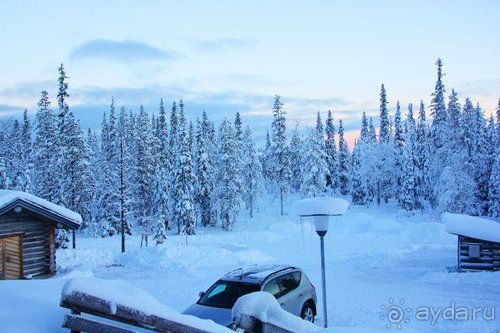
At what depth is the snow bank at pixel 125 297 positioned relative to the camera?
2537 mm

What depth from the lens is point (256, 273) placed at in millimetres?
12344

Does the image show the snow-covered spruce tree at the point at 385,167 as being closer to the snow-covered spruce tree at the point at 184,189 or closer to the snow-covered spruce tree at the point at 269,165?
the snow-covered spruce tree at the point at 269,165

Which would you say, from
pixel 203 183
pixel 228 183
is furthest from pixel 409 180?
pixel 203 183

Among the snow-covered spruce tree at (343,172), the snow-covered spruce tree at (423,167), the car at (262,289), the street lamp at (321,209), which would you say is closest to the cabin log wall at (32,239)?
the car at (262,289)

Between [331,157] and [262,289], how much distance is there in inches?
2874

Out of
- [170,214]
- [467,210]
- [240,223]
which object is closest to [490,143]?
[467,210]

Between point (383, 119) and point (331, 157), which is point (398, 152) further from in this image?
point (331, 157)

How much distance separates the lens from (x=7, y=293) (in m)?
3.30

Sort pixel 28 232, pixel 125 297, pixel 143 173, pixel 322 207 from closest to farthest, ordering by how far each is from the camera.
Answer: pixel 125 297 < pixel 322 207 < pixel 28 232 < pixel 143 173

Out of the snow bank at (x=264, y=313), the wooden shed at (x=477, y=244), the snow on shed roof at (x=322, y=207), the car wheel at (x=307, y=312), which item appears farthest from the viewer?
the wooden shed at (x=477, y=244)

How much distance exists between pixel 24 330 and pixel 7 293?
78cm

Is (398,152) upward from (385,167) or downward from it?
upward

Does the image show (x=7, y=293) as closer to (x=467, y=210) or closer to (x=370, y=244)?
(x=370, y=244)

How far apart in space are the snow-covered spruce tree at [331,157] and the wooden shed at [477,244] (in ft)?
187
